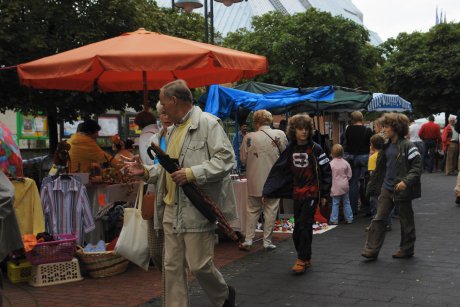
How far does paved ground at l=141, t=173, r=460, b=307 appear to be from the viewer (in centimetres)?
507

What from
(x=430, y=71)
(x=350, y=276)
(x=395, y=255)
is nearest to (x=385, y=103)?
(x=395, y=255)

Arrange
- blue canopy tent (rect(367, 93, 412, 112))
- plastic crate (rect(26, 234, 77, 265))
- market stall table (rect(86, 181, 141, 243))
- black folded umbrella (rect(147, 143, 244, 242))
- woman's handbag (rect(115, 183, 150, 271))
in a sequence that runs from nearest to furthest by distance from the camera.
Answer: black folded umbrella (rect(147, 143, 244, 242)) < woman's handbag (rect(115, 183, 150, 271)) < plastic crate (rect(26, 234, 77, 265)) < market stall table (rect(86, 181, 141, 243)) < blue canopy tent (rect(367, 93, 412, 112))

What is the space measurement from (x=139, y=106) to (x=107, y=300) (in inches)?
249

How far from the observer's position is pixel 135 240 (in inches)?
214

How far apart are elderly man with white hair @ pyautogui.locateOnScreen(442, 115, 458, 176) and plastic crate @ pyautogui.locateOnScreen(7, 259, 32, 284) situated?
14.7 metres

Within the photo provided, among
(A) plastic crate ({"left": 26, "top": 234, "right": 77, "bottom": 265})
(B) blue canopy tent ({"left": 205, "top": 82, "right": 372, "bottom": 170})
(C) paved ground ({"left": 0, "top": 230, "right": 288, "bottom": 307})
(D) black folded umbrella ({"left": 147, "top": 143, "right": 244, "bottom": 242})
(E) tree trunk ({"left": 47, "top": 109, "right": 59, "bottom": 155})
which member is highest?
(B) blue canopy tent ({"left": 205, "top": 82, "right": 372, "bottom": 170})

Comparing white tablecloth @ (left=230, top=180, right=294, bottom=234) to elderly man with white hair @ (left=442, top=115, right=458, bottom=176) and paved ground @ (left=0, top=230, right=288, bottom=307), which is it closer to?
paved ground @ (left=0, top=230, right=288, bottom=307)

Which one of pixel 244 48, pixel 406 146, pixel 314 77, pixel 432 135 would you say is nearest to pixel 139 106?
pixel 406 146

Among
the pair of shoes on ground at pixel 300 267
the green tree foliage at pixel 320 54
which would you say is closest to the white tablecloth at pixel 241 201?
the pair of shoes on ground at pixel 300 267

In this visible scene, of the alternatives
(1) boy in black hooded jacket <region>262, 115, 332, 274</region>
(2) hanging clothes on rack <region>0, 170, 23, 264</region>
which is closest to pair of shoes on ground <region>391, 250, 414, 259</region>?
(1) boy in black hooded jacket <region>262, 115, 332, 274</region>

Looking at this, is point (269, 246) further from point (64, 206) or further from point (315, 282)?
point (64, 206)

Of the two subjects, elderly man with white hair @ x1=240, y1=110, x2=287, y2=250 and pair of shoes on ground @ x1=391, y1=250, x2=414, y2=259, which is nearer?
pair of shoes on ground @ x1=391, y1=250, x2=414, y2=259

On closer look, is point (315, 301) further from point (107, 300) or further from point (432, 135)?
point (432, 135)

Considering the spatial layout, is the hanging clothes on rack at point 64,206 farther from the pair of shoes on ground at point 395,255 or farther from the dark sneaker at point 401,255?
the dark sneaker at point 401,255
